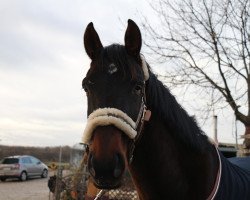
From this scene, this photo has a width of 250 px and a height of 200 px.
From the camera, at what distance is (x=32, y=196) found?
1794 centimetres

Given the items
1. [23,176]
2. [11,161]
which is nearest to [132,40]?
[11,161]

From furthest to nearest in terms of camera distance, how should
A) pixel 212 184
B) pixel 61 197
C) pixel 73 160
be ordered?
pixel 73 160 < pixel 61 197 < pixel 212 184

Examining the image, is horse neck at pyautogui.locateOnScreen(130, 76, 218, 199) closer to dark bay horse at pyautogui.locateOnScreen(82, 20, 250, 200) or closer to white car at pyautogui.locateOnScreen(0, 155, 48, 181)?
dark bay horse at pyautogui.locateOnScreen(82, 20, 250, 200)

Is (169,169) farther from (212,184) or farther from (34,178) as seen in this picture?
(34,178)

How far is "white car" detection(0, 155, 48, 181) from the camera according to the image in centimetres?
2622

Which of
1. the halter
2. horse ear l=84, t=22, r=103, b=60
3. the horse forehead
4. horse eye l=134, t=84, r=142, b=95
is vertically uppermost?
Result: horse ear l=84, t=22, r=103, b=60

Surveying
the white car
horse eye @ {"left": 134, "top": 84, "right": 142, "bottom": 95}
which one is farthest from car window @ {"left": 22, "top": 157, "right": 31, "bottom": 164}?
horse eye @ {"left": 134, "top": 84, "right": 142, "bottom": 95}

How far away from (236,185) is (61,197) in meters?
8.46

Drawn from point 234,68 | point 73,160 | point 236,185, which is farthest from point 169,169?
point 73,160

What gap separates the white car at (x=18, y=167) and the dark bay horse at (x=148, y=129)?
2461 centimetres

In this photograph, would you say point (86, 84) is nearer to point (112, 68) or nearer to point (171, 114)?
point (112, 68)

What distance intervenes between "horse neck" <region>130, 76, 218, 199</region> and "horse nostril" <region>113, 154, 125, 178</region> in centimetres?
49

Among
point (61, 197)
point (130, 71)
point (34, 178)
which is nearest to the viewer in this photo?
point (130, 71)

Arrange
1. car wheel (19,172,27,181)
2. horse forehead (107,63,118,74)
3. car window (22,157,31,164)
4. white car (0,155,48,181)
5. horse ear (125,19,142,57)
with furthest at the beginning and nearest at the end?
car window (22,157,31,164), car wheel (19,172,27,181), white car (0,155,48,181), horse ear (125,19,142,57), horse forehead (107,63,118,74)
